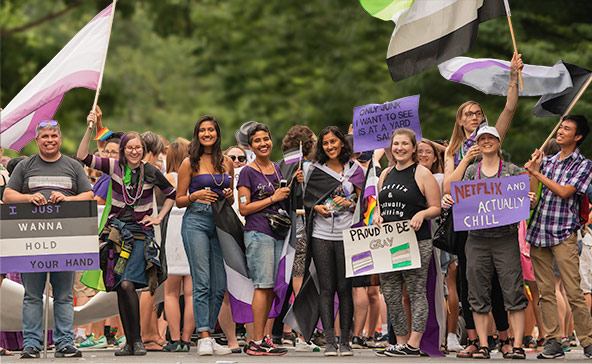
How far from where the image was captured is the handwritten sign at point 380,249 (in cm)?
1148

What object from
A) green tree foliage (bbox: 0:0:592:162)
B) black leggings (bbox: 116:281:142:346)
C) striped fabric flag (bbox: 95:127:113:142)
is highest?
green tree foliage (bbox: 0:0:592:162)

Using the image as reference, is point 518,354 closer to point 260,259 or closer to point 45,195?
point 260,259

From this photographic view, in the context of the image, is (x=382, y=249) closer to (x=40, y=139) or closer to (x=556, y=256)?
(x=556, y=256)

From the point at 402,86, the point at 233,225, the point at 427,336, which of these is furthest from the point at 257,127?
the point at 402,86

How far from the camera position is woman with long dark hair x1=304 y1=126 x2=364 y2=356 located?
38.5 feet

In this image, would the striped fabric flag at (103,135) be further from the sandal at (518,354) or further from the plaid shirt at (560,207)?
the sandal at (518,354)

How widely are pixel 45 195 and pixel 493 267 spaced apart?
449cm

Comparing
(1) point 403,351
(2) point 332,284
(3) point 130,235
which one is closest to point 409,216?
(2) point 332,284

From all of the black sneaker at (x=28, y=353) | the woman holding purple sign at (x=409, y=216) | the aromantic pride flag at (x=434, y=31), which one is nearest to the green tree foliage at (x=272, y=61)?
the aromantic pride flag at (x=434, y=31)

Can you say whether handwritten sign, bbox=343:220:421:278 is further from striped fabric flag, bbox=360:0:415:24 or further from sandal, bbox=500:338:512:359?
striped fabric flag, bbox=360:0:415:24

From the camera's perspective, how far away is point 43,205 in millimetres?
11148

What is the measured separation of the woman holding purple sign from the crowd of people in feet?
0.04

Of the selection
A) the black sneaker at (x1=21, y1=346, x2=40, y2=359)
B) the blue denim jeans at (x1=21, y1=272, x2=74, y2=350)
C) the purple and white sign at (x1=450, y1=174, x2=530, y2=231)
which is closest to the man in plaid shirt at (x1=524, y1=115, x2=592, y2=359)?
the purple and white sign at (x1=450, y1=174, x2=530, y2=231)

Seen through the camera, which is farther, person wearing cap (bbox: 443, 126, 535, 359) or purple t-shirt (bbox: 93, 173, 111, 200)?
purple t-shirt (bbox: 93, 173, 111, 200)
